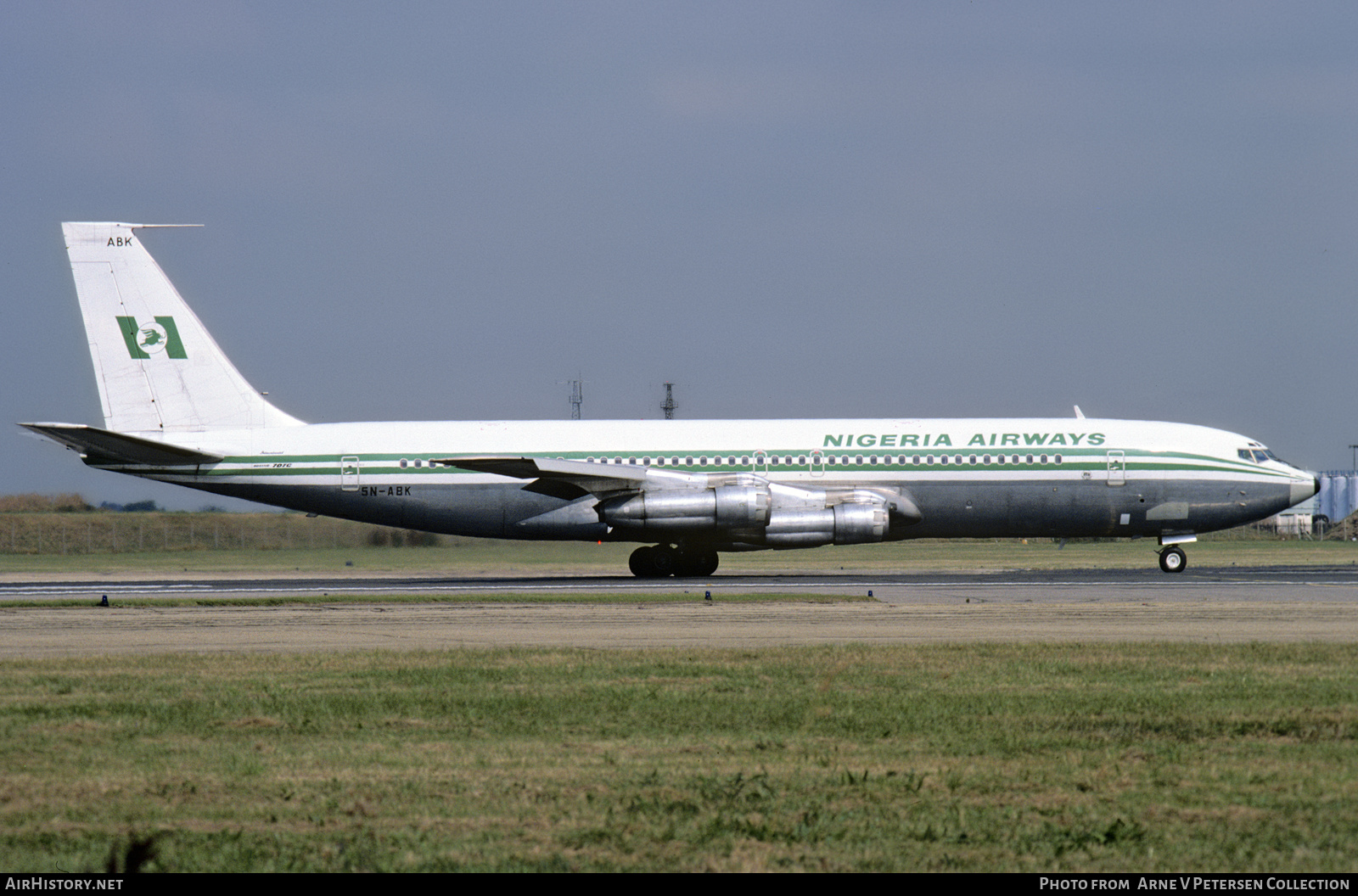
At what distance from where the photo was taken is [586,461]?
112ft

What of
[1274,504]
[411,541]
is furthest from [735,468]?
[411,541]

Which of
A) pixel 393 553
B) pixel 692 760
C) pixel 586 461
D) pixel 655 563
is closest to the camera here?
pixel 692 760

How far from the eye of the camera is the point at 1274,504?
117 feet

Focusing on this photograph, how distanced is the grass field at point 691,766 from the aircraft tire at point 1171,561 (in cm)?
2044

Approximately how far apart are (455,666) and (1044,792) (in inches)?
320

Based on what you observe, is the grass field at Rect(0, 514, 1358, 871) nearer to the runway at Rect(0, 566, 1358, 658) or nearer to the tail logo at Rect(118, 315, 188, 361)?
the runway at Rect(0, 566, 1358, 658)

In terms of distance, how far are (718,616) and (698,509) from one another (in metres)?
11.4

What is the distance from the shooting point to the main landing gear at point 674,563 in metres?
35.6

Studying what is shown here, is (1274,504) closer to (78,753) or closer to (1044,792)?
(1044,792)

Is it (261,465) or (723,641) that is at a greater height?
(261,465)

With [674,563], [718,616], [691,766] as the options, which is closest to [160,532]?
[674,563]

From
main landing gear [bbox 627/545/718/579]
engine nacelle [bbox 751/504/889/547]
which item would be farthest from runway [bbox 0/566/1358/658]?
main landing gear [bbox 627/545/718/579]

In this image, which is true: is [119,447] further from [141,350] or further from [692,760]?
[692,760]
